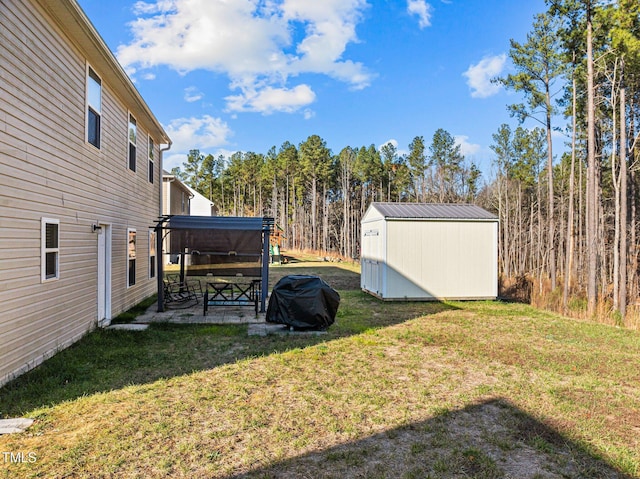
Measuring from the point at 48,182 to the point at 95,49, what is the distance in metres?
2.56

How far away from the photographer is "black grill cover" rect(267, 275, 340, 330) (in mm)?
7184

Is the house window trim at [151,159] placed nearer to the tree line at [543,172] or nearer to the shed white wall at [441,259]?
the shed white wall at [441,259]

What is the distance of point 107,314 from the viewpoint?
24.1ft

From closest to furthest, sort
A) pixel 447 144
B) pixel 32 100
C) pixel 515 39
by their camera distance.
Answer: pixel 32 100 → pixel 515 39 → pixel 447 144

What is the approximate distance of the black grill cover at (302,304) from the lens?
7184 mm

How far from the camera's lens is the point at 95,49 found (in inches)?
237

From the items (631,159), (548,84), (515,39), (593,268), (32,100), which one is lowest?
(593,268)

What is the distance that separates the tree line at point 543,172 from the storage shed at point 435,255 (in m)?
2.20

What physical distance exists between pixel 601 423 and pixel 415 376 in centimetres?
193

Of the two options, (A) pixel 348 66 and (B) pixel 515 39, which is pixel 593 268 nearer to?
(B) pixel 515 39

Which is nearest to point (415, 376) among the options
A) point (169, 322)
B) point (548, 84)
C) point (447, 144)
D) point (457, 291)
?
point (169, 322)

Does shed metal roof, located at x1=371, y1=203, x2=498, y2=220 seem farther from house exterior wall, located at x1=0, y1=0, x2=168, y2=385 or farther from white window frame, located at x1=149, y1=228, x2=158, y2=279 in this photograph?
house exterior wall, located at x1=0, y1=0, x2=168, y2=385

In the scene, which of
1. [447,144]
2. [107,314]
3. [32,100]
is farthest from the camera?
[447,144]

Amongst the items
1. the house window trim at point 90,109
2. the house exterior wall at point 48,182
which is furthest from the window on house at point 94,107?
the house exterior wall at point 48,182
